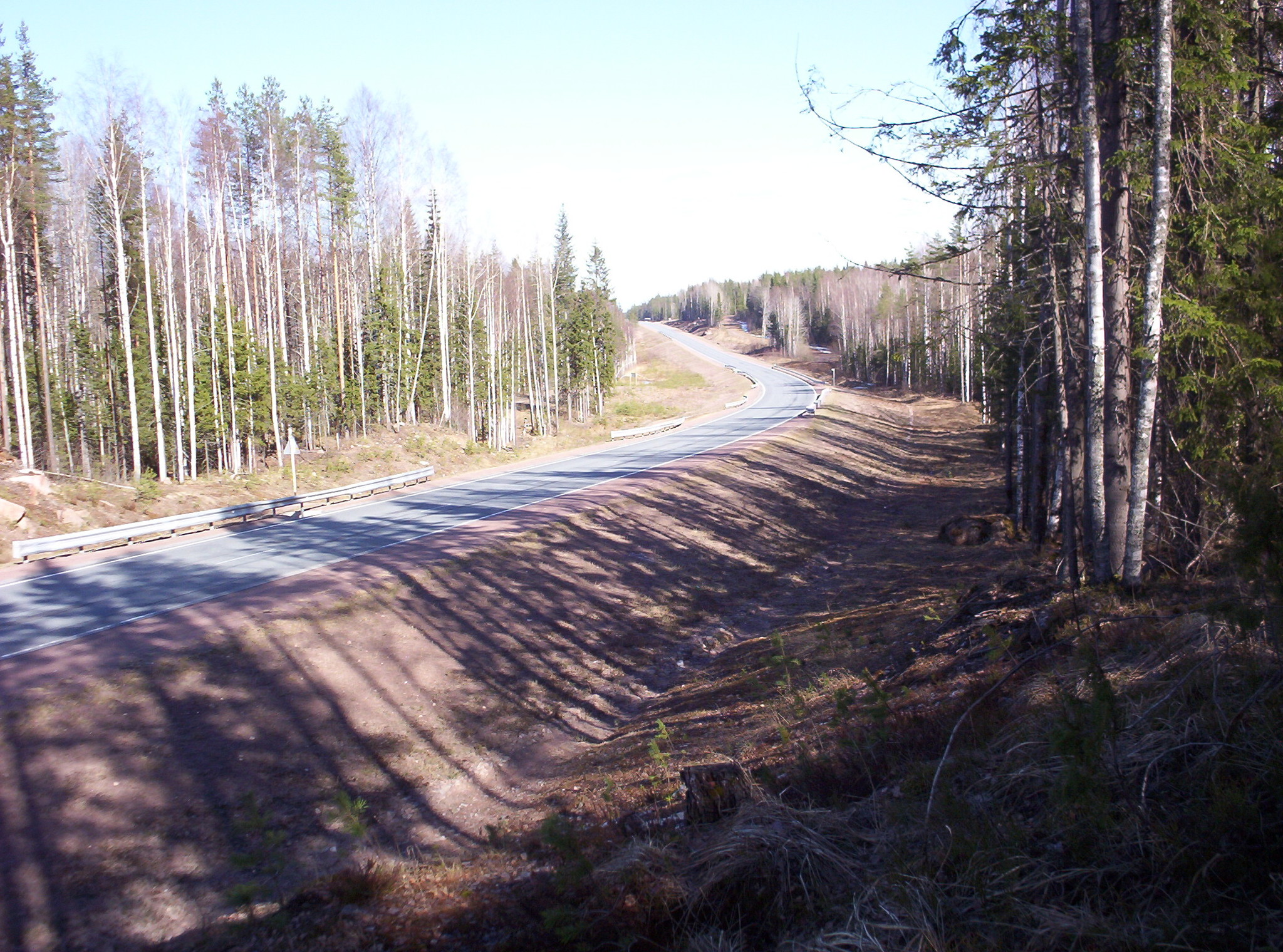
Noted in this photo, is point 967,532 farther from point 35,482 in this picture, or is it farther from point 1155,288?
point 35,482

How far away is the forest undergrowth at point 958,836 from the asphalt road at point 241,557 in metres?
7.32

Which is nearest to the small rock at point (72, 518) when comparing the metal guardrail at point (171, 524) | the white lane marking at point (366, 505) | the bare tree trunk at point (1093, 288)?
the metal guardrail at point (171, 524)

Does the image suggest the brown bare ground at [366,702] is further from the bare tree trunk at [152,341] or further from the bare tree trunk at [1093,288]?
the bare tree trunk at [152,341]

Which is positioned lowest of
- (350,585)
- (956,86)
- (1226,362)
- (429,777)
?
(429,777)

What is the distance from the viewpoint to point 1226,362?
336 inches

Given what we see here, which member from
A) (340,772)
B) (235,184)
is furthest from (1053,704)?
(235,184)

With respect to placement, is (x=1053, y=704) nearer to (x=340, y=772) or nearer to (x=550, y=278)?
(x=340, y=772)

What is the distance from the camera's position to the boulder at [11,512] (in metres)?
19.0

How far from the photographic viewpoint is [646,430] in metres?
51.6

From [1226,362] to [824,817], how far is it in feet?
23.4

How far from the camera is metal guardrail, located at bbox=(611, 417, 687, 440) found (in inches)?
1982

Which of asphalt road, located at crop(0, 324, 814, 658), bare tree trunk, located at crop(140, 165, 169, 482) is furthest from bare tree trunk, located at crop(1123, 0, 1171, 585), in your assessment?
bare tree trunk, located at crop(140, 165, 169, 482)

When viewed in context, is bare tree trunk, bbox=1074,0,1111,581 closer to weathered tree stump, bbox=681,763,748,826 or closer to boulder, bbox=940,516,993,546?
weathered tree stump, bbox=681,763,748,826

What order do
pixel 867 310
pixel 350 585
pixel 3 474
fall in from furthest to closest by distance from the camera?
1. pixel 867 310
2. pixel 3 474
3. pixel 350 585
